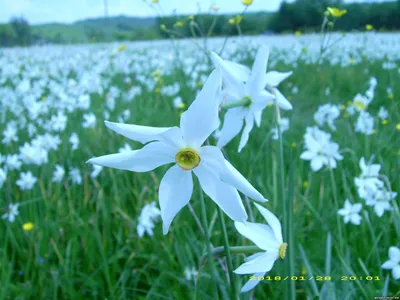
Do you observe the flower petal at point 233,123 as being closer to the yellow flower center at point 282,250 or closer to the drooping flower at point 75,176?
the yellow flower center at point 282,250

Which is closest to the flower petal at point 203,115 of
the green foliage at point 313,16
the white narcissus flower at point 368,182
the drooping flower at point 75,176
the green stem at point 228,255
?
the green stem at point 228,255

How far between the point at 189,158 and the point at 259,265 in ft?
0.73

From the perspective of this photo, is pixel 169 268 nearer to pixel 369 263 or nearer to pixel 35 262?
pixel 35 262

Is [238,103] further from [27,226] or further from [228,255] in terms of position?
[27,226]

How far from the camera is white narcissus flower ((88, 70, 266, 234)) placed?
639 millimetres

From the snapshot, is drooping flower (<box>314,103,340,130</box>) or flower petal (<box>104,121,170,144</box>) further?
drooping flower (<box>314,103,340,130</box>)

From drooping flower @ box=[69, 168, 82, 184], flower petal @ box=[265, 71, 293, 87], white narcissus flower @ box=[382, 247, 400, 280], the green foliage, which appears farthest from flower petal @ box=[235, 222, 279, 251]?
the green foliage

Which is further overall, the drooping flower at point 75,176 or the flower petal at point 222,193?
the drooping flower at point 75,176

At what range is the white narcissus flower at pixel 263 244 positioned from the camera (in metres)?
0.76

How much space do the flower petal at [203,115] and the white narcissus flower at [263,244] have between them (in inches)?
6.6

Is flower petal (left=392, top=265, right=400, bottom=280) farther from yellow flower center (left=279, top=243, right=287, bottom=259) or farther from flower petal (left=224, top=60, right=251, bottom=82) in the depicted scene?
flower petal (left=224, top=60, right=251, bottom=82)

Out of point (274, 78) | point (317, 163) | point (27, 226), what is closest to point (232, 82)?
point (274, 78)

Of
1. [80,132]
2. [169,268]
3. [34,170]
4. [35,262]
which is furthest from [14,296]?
[80,132]

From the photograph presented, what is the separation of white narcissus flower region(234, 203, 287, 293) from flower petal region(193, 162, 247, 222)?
11 centimetres
